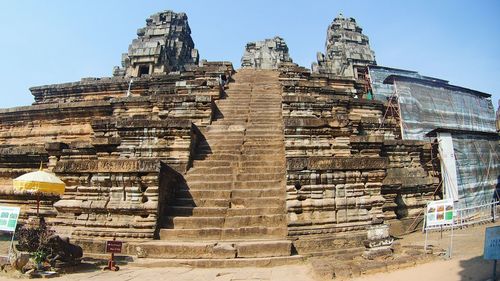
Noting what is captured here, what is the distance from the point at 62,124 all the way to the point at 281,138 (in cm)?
890

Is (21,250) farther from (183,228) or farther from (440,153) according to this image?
(440,153)

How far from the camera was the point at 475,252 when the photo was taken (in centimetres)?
602

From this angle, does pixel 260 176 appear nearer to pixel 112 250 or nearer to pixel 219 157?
pixel 219 157

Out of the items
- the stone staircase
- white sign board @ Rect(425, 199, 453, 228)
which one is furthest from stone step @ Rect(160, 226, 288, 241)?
Answer: white sign board @ Rect(425, 199, 453, 228)

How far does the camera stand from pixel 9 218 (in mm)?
6172

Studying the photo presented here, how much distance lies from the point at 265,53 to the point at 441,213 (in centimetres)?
3114

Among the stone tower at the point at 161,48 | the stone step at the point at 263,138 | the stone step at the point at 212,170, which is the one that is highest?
the stone tower at the point at 161,48

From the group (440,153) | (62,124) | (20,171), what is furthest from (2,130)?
(440,153)

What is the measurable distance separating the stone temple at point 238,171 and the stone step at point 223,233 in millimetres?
20

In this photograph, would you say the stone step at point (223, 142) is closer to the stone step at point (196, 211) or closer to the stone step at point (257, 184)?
the stone step at point (257, 184)

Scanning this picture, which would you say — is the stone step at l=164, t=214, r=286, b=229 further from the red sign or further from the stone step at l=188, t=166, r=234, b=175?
the stone step at l=188, t=166, r=234, b=175

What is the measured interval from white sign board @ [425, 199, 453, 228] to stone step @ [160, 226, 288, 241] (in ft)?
10.1

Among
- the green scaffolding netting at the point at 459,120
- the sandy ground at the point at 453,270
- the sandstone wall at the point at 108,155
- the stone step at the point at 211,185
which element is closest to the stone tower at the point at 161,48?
the sandstone wall at the point at 108,155

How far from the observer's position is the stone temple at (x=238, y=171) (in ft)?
21.3
